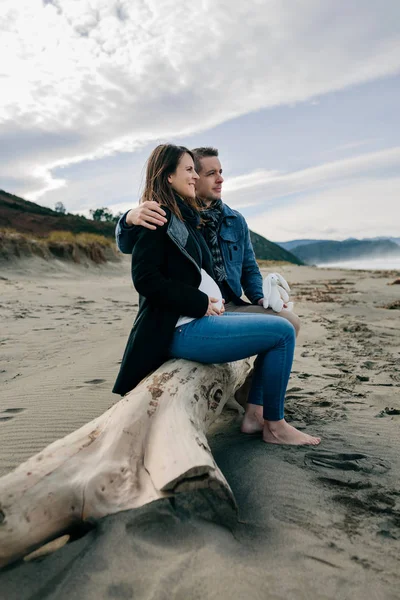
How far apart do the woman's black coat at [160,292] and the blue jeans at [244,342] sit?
3.6 inches

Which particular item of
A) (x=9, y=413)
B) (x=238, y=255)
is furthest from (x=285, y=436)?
(x=9, y=413)

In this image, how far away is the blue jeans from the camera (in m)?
2.79

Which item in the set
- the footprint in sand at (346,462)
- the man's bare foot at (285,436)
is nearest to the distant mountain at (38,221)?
the man's bare foot at (285,436)

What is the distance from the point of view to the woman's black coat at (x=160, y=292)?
2.72m

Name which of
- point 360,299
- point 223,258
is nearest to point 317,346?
point 223,258

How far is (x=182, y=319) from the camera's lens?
9.42 feet

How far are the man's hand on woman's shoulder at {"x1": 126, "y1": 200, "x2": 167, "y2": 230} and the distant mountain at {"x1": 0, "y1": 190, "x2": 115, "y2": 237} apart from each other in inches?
1558

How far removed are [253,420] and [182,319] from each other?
954 mm

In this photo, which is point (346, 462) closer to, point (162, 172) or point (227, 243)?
point (227, 243)

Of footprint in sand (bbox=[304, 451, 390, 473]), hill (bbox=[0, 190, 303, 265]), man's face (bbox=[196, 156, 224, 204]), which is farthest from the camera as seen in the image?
hill (bbox=[0, 190, 303, 265])

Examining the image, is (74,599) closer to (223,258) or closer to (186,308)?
(186,308)

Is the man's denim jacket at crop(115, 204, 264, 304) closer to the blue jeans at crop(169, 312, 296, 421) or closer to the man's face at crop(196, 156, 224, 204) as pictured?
the man's face at crop(196, 156, 224, 204)

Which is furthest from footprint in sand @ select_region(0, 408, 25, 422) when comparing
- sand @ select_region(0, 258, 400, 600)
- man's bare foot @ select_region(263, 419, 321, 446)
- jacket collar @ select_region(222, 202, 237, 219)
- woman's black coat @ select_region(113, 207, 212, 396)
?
jacket collar @ select_region(222, 202, 237, 219)

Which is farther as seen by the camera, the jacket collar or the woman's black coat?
the jacket collar
